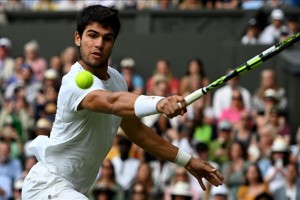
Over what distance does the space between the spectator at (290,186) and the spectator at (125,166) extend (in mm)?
2207

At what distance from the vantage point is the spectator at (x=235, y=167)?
46.0ft

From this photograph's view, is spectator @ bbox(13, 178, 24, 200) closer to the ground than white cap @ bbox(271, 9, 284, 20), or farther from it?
closer to the ground

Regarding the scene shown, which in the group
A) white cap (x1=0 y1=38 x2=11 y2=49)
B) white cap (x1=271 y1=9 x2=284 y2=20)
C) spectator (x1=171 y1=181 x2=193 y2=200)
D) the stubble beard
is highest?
white cap (x1=271 y1=9 x2=284 y2=20)

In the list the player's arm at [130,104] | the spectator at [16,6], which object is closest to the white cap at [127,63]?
the spectator at [16,6]

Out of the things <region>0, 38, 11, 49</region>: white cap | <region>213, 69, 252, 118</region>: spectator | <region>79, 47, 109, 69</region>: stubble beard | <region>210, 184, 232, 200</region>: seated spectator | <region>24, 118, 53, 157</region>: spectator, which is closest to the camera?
<region>79, 47, 109, 69</region>: stubble beard

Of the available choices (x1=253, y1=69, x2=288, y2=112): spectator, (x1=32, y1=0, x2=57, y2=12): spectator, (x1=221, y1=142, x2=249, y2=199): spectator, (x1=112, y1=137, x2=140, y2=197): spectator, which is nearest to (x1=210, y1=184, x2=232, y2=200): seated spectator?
(x1=221, y1=142, x2=249, y2=199): spectator

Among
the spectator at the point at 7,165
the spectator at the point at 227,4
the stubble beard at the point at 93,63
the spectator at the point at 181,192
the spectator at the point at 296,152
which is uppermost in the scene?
the spectator at the point at 227,4

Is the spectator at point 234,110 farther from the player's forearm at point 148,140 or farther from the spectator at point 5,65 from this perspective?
the player's forearm at point 148,140

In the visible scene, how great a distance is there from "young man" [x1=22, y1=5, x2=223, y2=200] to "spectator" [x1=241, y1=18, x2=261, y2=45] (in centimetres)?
928

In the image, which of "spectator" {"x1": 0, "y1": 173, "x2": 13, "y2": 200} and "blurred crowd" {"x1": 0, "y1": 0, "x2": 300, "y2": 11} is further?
"blurred crowd" {"x1": 0, "y1": 0, "x2": 300, "y2": 11}

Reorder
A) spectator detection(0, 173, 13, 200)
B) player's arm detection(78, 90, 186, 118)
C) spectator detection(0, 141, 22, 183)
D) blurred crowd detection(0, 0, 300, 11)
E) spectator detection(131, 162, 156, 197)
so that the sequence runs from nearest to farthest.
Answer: player's arm detection(78, 90, 186, 118)
spectator detection(131, 162, 156, 197)
spectator detection(0, 173, 13, 200)
spectator detection(0, 141, 22, 183)
blurred crowd detection(0, 0, 300, 11)

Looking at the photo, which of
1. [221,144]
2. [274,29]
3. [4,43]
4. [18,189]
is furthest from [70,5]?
[18,189]

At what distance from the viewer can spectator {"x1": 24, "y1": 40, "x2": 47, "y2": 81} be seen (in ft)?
59.9

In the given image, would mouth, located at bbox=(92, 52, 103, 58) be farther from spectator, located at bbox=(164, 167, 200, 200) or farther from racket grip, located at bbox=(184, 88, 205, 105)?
spectator, located at bbox=(164, 167, 200, 200)
